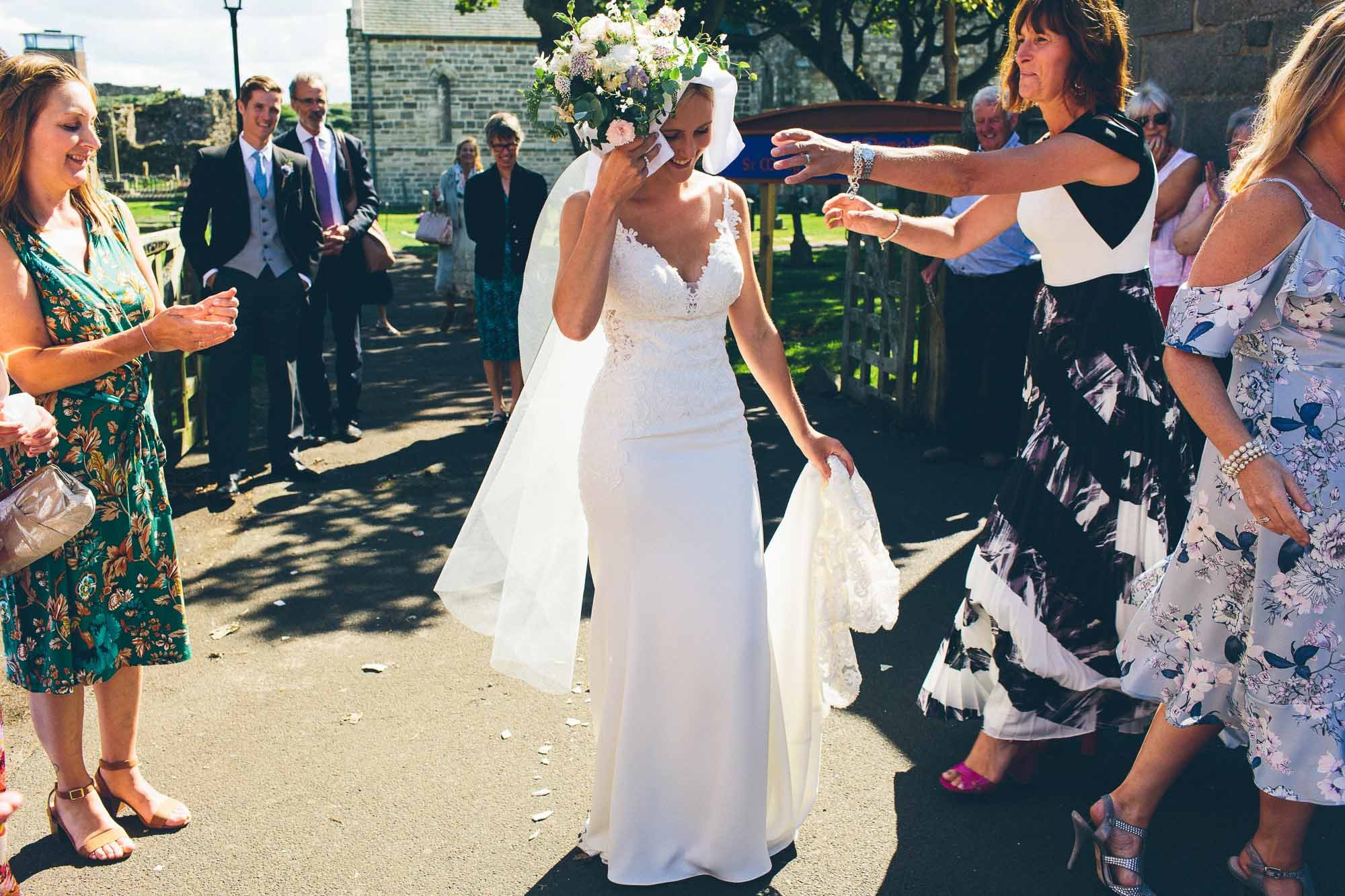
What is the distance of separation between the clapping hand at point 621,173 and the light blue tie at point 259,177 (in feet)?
15.8

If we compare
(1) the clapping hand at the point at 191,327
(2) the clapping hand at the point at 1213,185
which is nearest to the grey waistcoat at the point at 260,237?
(1) the clapping hand at the point at 191,327

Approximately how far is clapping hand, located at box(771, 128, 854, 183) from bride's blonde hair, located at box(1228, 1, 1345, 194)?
1.07 metres

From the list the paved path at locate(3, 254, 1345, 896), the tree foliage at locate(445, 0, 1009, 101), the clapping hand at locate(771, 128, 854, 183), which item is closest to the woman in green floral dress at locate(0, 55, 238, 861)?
the paved path at locate(3, 254, 1345, 896)

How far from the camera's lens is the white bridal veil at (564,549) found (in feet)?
11.5

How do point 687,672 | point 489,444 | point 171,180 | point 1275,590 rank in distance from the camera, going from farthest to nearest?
point 171,180 < point 489,444 < point 687,672 < point 1275,590

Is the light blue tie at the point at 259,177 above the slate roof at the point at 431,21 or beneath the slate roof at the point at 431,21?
beneath

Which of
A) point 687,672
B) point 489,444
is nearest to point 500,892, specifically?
point 687,672

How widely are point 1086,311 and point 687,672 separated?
1679 mm

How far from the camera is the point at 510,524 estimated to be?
3.55 metres

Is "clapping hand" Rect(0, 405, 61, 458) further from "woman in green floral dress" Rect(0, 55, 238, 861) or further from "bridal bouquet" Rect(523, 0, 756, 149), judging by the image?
"bridal bouquet" Rect(523, 0, 756, 149)

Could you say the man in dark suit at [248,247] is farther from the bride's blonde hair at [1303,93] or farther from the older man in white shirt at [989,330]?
the bride's blonde hair at [1303,93]

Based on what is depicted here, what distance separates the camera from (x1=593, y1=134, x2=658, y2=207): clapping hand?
308cm

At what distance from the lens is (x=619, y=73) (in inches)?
119

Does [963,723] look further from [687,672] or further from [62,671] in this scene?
[62,671]
